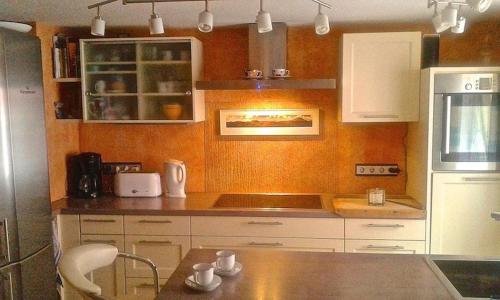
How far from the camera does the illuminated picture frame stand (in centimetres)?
339

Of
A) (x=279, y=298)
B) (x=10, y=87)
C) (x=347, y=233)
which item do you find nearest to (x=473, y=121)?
(x=347, y=233)

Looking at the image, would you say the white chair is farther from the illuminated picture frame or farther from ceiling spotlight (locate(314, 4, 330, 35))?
the illuminated picture frame

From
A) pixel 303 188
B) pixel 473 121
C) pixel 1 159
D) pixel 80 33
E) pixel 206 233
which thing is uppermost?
pixel 80 33

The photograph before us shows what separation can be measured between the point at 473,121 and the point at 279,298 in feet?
6.35

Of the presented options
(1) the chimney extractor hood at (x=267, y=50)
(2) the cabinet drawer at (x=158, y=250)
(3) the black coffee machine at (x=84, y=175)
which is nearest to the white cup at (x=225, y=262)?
(2) the cabinet drawer at (x=158, y=250)

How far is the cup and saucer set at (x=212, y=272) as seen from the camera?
5.40ft

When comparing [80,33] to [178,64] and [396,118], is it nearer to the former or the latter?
[178,64]

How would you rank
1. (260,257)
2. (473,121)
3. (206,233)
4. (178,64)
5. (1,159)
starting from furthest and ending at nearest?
(178,64), (206,233), (473,121), (1,159), (260,257)

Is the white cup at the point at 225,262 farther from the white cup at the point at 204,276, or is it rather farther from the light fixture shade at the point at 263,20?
the light fixture shade at the point at 263,20

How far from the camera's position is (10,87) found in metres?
2.46

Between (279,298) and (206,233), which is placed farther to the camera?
(206,233)

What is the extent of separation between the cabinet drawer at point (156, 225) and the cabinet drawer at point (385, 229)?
111cm

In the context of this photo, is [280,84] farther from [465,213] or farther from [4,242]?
[4,242]

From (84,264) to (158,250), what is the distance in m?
1.14
